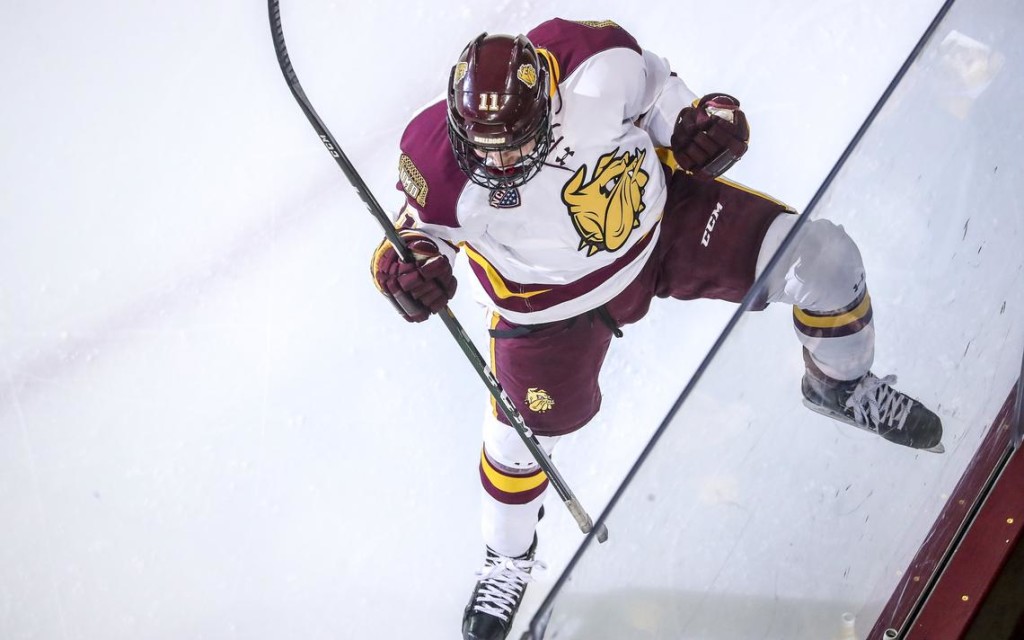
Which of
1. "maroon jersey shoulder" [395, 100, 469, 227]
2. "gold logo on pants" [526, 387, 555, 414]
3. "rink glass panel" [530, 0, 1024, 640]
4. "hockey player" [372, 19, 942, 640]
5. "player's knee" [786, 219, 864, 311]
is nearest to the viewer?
"rink glass panel" [530, 0, 1024, 640]

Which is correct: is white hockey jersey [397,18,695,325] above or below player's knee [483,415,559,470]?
Result: above

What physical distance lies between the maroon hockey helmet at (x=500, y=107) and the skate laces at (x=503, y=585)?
104 cm

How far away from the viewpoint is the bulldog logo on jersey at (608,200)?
1.81 meters

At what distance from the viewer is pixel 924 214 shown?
1637 mm

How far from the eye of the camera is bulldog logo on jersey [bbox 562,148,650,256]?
181cm

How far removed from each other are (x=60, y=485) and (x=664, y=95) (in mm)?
1796

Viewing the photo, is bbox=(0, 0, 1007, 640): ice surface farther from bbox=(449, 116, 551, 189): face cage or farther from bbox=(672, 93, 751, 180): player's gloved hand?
bbox=(449, 116, 551, 189): face cage

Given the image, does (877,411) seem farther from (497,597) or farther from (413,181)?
(497,597)

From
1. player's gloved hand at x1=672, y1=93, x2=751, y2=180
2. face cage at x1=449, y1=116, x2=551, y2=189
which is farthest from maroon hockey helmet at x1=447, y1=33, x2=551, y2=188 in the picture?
player's gloved hand at x1=672, y1=93, x2=751, y2=180

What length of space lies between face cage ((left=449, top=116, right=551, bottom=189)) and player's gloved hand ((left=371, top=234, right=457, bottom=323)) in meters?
0.16

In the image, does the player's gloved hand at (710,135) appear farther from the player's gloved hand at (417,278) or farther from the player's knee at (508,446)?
the player's knee at (508,446)

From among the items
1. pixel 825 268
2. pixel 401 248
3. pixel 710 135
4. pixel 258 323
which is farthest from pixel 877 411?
pixel 258 323

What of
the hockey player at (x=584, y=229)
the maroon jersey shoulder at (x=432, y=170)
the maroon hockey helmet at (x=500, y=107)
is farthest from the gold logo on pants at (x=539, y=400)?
the maroon hockey helmet at (x=500, y=107)

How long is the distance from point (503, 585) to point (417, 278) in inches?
36.0
